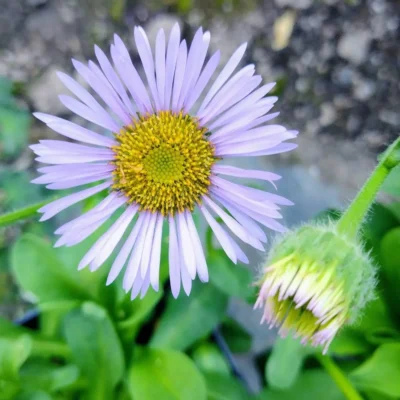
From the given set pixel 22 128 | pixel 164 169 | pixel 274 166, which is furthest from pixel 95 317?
pixel 274 166

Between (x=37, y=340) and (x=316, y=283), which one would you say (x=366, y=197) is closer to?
(x=316, y=283)

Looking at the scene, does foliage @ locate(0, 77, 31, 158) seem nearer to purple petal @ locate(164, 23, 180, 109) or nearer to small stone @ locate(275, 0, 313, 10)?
purple petal @ locate(164, 23, 180, 109)

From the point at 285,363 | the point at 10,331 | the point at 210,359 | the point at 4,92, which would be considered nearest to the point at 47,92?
the point at 4,92

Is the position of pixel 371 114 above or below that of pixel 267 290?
above

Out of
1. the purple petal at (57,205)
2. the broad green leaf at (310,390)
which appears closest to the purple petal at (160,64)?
the purple petal at (57,205)

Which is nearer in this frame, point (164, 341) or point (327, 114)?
point (164, 341)

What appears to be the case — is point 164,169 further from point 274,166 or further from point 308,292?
point 274,166
